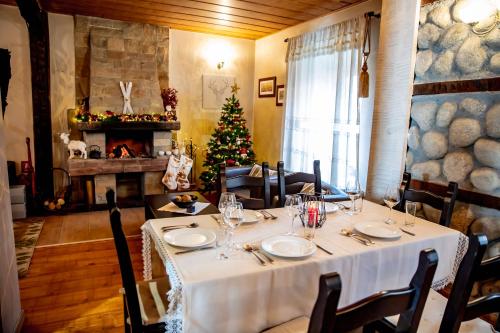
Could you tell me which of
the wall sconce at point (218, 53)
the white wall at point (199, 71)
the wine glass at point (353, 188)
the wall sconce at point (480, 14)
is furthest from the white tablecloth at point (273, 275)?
the wall sconce at point (218, 53)

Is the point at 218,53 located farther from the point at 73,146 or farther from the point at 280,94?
the point at 73,146

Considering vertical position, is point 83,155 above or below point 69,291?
above

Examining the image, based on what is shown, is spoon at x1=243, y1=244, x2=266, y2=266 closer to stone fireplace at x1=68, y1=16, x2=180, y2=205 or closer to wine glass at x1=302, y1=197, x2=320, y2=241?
wine glass at x1=302, y1=197, x2=320, y2=241

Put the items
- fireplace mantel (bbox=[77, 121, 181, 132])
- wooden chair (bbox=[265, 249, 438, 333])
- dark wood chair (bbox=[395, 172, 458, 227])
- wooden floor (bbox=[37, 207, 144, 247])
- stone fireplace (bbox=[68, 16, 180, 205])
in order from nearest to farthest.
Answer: wooden chair (bbox=[265, 249, 438, 333]), dark wood chair (bbox=[395, 172, 458, 227]), wooden floor (bbox=[37, 207, 144, 247]), fireplace mantel (bbox=[77, 121, 181, 132]), stone fireplace (bbox=[68, 16, 180, 205])

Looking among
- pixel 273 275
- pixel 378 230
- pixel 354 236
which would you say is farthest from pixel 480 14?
pixel 273 275

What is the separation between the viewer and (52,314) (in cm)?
238

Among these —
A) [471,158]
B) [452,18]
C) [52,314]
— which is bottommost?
[52,314]

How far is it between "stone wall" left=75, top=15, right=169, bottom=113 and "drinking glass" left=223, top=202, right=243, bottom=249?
407 centimetres

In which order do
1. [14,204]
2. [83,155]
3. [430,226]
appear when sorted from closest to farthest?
[430,226] < [14,204] < [83,155]

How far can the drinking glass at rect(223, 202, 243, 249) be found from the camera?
5.02ft

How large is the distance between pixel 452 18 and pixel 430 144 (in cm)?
88

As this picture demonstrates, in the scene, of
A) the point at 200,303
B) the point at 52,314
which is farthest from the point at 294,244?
the point at 52,314

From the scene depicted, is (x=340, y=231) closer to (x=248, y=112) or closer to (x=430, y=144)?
(x=430, y=144)

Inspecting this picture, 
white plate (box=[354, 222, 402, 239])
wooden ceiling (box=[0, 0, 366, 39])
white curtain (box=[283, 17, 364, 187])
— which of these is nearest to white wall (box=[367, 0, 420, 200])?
white curtain (box=[283, 17, 364, 187])
